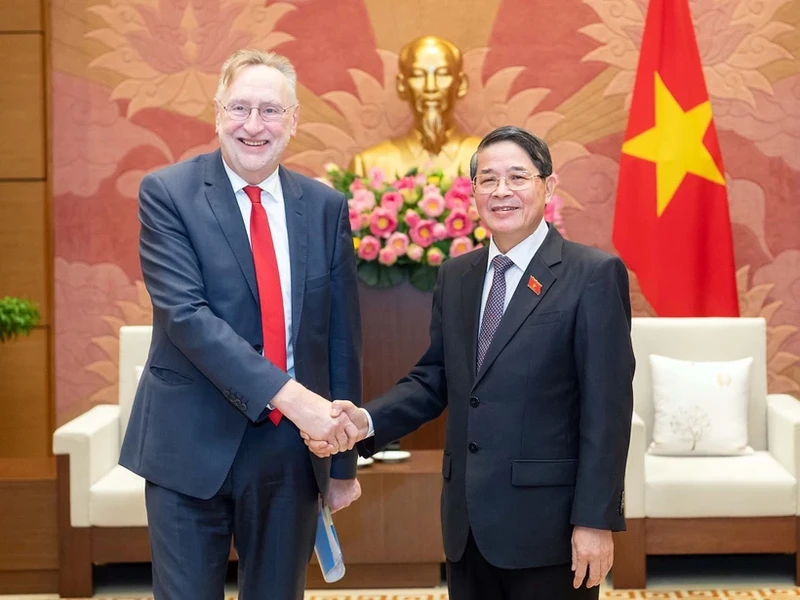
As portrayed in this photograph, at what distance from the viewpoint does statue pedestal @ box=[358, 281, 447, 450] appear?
4090 millimetres

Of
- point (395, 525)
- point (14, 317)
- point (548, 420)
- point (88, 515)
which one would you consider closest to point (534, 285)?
point (548, 420)

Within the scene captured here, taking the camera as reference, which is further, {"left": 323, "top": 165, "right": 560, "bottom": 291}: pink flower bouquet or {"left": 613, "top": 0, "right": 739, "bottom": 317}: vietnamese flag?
{"left": 613, "top": 0, "right": 739, "bottom": 317}: vietnamese flag

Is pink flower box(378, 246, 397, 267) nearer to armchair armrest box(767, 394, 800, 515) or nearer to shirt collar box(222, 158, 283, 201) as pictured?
armchair armrest box(767, 394, 800, 515)

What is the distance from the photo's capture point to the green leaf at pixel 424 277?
4.02 m

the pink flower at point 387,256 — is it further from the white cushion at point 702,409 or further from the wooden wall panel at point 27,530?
the wooden wall panel at point 27,530

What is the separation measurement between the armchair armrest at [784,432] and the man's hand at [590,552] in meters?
2.04

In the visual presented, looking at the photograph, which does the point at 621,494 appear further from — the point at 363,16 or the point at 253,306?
the point at 363,16

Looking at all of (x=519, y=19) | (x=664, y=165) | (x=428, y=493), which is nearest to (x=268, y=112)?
(x=428, y=493)

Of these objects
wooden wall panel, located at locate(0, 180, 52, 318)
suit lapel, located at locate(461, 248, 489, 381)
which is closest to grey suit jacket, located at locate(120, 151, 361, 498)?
suit lapel, located at locate(461, 248, 489, 381)

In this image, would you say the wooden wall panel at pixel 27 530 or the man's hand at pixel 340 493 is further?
the wooden wall panel at pixel 27 530

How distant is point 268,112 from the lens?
1982 mm

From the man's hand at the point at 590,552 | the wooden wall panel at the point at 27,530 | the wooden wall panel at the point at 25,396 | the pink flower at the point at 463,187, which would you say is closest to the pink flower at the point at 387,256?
the pink flower at the point at 463,187

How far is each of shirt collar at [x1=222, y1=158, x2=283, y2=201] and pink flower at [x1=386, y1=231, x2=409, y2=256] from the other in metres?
1.85

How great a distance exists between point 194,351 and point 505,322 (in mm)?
587
